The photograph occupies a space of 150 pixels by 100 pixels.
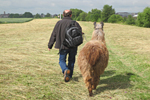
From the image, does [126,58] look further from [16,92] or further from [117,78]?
[16,92]

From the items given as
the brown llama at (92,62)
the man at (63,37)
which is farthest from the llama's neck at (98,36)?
the brown llama at (92,62)

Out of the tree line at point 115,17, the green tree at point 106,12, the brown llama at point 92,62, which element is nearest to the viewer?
the brown llama at point 92,62

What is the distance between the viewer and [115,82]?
17.7 feet

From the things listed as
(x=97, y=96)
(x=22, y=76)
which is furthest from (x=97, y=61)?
(x=22, y=76)

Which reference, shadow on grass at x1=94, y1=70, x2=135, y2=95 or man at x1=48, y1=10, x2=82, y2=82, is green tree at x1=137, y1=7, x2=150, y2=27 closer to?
shadow on grass at x1=94, y1=70, x2=135, y2=95

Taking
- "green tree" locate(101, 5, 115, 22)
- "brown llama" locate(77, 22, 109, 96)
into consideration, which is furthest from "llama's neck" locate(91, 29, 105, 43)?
"green tree" locate(101, 5, 115, 22)

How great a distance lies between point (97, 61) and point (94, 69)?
Result: 0.23 meters

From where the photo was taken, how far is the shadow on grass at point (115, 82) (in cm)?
486

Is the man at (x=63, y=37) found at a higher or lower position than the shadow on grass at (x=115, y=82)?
higher

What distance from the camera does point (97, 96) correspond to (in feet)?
14.1

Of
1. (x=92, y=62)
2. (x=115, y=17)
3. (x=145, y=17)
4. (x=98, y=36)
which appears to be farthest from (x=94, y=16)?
(x=92, y=62)

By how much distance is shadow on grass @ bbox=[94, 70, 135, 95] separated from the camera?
4863 millimetres

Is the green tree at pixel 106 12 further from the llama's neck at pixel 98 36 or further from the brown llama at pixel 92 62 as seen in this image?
the brown llama at pixel 92 62

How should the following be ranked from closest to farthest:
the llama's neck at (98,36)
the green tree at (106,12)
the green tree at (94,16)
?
the llama's neck at (98,36)
the green tree at (106,12)
the green tree at (94,16)
